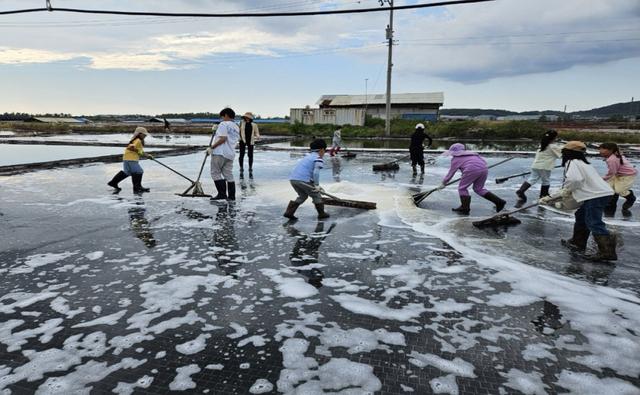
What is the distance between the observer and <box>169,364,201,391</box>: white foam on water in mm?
2486

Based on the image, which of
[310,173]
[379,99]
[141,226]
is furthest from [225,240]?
[379,99]

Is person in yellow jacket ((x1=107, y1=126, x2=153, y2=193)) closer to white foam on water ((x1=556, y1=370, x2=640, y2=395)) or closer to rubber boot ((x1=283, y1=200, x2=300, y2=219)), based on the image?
rubber boot ((x1=283, y1=200, x2=300, y2=219))

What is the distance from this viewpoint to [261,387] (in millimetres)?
2492

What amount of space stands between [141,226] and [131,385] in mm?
4014

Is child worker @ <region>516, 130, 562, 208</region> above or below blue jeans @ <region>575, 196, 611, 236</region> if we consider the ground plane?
above

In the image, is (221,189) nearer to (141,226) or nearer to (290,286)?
(141,226)

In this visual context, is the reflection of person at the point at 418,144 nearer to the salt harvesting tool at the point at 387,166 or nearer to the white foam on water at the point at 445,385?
the salt harvesting tool at the point at 387,166

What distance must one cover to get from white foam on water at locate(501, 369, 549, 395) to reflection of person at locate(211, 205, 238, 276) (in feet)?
Answer: 8.94

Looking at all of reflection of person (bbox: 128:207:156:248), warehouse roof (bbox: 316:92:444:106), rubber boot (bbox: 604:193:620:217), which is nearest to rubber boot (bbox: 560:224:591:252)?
rubber boot (bbox: 604:193:620:217)

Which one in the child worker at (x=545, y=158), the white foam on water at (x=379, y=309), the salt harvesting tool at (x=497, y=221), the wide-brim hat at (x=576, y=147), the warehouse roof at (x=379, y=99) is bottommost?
the white foam on water at (x=379, y=309)

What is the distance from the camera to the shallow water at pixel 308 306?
2.63m

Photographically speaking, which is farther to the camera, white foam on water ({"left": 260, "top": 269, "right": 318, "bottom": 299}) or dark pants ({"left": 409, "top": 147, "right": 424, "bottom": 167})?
dark pants ({"left": 409, "top": 147, "right": 424, "bottom": 167})

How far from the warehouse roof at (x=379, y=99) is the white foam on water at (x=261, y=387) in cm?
4524

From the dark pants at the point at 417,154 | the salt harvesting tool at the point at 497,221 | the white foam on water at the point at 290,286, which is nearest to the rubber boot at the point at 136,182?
the white foam on water at the point at 290,286
